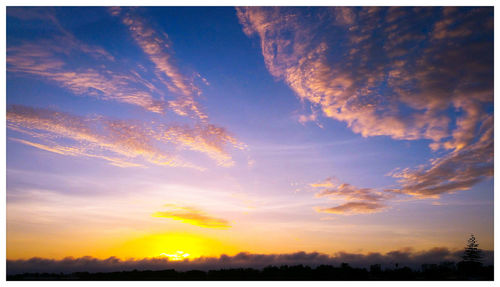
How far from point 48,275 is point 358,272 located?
59527 mm

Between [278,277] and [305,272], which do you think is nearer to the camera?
[278,277]

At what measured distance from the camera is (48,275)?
61.8 metres

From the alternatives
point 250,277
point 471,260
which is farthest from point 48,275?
point 471,260

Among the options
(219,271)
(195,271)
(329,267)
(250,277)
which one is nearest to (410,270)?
(329,267)

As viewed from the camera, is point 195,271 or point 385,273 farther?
point 195,271

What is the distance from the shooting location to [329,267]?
75.4 meters

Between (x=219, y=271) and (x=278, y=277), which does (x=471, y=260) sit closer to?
(x=278, y=277)

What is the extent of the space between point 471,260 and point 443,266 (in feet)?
72.3
